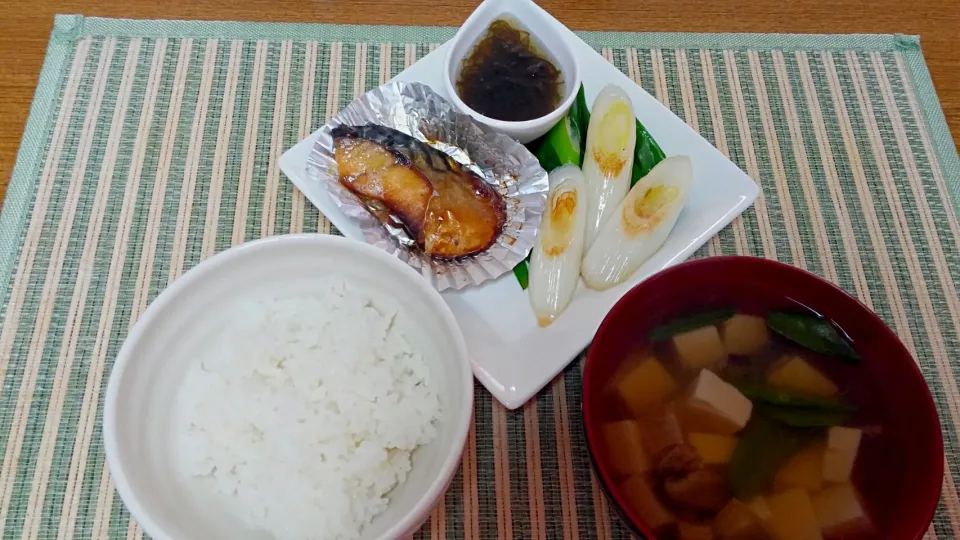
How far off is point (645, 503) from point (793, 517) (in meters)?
0.25

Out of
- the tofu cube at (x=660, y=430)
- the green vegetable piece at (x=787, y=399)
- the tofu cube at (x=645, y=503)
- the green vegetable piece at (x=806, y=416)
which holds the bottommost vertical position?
the tofu cube at (x=645, y=503)

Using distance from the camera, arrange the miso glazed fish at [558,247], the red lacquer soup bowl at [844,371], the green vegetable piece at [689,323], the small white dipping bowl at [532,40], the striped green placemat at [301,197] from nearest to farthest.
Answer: the red lacquer soup bowl at [844,371] → the green vegetable piece at [689,323] → the striped green placemat at [301,197] → the miso glazed fish at [558,247] → the small white dipping bowl at [532,40]

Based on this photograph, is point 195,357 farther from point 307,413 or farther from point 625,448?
point 625,448

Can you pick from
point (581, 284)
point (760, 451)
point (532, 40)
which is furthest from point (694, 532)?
point (532, 40)

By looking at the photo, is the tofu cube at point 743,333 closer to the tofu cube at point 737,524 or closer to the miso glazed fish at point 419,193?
the tofu cube at point 737,524

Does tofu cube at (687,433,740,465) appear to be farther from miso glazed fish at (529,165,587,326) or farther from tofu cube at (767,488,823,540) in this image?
miso glazed fish at (529,165,587,326)

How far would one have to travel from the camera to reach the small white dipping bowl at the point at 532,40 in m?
1.57

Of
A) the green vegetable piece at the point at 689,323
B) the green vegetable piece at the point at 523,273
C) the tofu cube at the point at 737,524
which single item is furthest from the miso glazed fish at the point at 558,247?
the tofu cube at the point at 737,524

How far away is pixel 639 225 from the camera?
1.50 meters

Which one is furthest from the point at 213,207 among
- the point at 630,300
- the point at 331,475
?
the point at 630,300

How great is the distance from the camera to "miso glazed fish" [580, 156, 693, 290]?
1476mm

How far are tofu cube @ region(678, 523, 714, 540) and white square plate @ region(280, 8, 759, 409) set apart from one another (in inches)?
15.5

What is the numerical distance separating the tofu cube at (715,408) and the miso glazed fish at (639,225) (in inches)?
14.6

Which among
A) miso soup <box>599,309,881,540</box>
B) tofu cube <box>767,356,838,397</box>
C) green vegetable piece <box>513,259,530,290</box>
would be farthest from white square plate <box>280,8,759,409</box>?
tofu cube <box>767,356,838,397</box>
